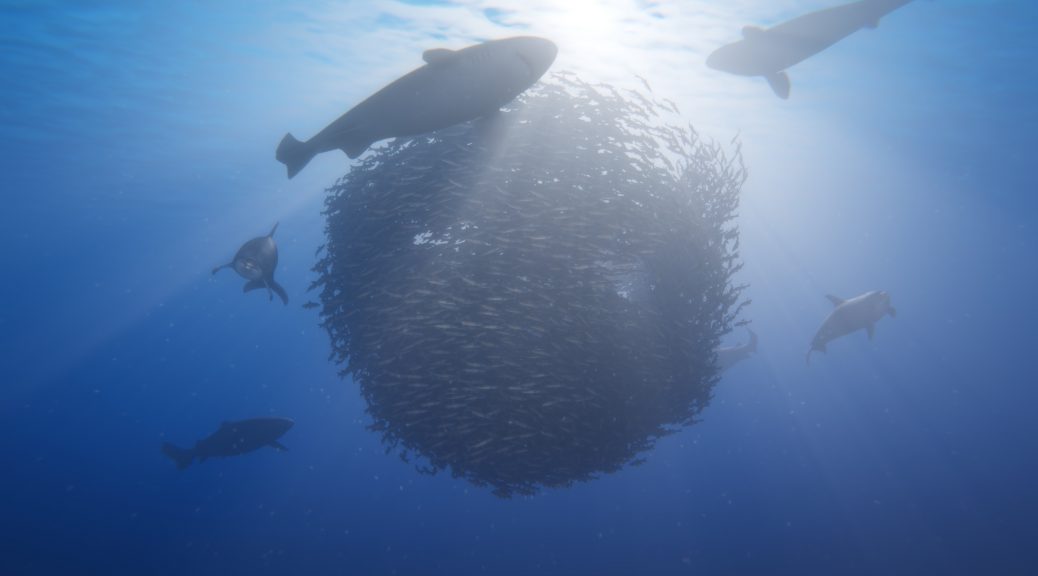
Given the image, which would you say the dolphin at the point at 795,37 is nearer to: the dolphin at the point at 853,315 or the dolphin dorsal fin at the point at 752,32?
the dolphin dorsal fin at the point at 752,32

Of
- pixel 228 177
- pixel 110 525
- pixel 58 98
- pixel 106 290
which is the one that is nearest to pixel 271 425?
pixel 110 525

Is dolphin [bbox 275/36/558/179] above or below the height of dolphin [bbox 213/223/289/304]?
above

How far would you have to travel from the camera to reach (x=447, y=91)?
3500 mm

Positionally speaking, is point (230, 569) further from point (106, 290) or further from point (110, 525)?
point (106, 290)

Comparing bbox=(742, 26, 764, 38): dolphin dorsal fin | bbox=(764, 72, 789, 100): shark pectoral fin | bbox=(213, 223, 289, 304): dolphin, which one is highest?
bbox=(742, 26, 764, 38): dolphin dorsal fin

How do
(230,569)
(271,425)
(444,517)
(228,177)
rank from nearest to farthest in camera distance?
1. (271,425)
2. (230,569)
3. (444,517)
4. (228,177)

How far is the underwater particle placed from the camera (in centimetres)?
449

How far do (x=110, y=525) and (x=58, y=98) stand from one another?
2060cm

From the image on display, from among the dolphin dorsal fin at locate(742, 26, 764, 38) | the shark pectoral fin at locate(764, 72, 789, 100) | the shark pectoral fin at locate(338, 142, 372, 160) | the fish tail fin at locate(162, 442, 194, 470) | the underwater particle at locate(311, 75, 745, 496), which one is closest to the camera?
the shark pectoral fin at locate(338, 142, 372, 160)

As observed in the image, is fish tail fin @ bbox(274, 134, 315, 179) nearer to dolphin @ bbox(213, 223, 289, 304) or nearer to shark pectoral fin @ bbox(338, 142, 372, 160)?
shark pectoral fin @ bbox(338, 142, 372, 160)

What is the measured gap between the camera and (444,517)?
77.4 ft

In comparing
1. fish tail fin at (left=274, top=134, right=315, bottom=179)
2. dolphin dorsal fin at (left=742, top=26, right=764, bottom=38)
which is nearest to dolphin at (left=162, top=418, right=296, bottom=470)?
fish tail fin at (left=274, top=134, right=315, bottom=179)

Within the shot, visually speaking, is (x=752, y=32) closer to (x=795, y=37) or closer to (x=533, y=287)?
(x=795, y=37)

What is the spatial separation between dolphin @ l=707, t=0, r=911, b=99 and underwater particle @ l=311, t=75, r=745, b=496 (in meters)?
2.68
